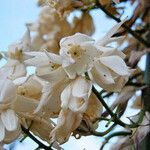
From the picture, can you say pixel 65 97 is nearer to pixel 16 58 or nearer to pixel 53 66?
pixel 53 66

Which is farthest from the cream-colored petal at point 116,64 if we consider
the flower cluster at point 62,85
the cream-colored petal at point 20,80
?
the cream-colored petal at point 20,80

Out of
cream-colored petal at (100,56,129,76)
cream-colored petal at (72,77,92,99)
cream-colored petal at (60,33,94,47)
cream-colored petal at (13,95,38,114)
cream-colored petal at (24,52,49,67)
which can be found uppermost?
Answer: cream-colored petal at (60,33,94,47)

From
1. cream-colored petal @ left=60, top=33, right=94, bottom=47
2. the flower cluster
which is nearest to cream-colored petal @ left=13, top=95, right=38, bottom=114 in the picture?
the flower cluster

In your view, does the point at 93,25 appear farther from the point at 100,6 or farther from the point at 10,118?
the point at 10,118

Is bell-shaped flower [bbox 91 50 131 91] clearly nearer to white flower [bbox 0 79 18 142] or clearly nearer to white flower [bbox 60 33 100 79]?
white flower [bbox 60 33 100 79]

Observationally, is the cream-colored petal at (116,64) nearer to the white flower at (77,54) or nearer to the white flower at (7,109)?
the white flower at (77,54)

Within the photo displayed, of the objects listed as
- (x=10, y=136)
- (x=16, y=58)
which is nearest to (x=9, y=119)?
(x=10, y=136)

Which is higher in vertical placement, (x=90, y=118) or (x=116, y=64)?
(x=116, y=64)
